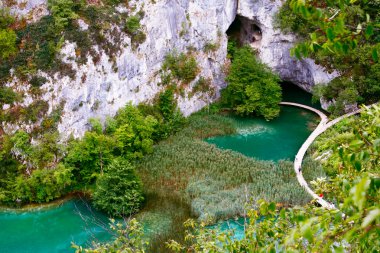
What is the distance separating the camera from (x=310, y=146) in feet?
65.6

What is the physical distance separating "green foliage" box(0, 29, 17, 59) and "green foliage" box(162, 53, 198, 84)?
7320 millimetres

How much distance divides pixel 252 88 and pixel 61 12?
33.5 ft

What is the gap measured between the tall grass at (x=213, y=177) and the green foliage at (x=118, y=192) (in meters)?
1.49

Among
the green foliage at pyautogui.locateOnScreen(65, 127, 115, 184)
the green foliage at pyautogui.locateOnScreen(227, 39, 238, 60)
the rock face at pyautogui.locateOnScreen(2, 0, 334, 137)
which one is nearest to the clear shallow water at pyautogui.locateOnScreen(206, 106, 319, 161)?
the rock face at pyautogui.locateOnScreen(2, 0, 334, 137)

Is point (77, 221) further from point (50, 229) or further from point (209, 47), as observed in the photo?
point (209, 47)

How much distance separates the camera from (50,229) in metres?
15.8

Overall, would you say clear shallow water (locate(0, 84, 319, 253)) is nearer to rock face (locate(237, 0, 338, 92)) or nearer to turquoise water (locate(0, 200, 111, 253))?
turquoise water (locate(0, 200, 111, 253))

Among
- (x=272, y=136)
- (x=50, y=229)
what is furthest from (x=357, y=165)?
(x=272, y=136)

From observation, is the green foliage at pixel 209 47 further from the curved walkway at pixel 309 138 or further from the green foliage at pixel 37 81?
the green foliage at pixel 37 81

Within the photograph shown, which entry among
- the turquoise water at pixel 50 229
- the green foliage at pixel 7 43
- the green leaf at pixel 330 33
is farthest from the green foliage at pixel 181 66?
the green leaf at pixel 330 33

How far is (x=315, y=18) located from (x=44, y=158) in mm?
16225

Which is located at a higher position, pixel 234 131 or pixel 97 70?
pixel 97 70

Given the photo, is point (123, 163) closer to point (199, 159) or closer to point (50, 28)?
point (199, 159)

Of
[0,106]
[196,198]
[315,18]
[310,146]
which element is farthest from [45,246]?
[315,18]
